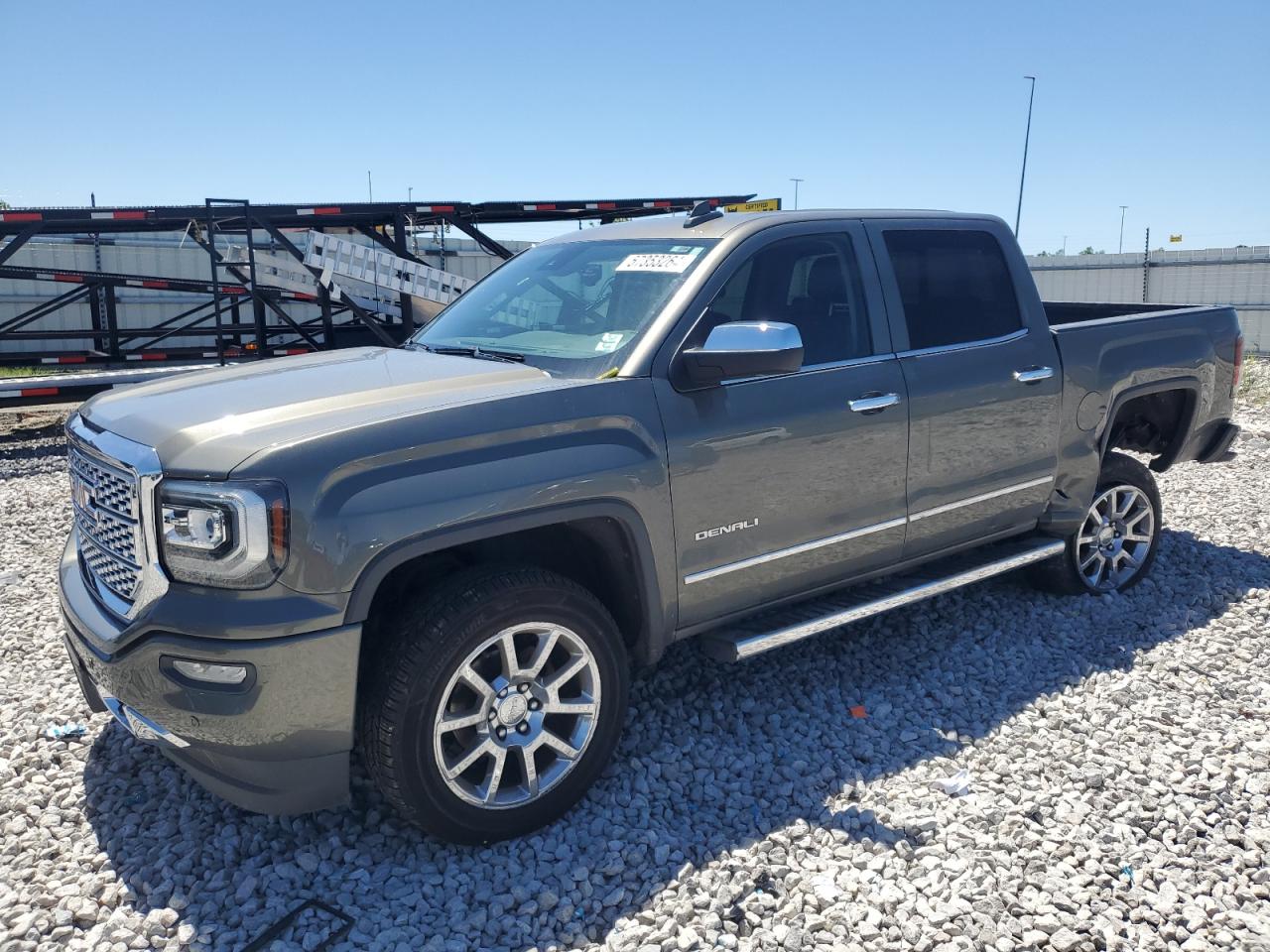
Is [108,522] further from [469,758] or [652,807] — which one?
[652,807]

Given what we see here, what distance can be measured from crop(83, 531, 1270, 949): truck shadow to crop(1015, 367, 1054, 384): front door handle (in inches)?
48.5

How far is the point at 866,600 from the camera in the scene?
3.90 m

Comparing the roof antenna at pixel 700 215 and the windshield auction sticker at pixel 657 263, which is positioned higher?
the roof antenna at pixel 700 215

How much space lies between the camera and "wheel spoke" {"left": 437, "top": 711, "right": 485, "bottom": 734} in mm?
2896

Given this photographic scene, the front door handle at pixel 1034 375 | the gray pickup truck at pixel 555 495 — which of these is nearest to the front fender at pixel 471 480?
the gray pickup truck at pixel 555 495

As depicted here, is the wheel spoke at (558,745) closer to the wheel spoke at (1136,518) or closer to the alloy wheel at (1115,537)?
the alloy wheel at (1115,537)

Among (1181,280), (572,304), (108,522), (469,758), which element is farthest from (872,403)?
(1181,280)

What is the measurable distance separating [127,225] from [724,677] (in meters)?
9.43

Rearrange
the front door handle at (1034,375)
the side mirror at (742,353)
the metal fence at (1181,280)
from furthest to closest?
the metal fence at (1181,280)
the front door handle at (1034,375)
the side mirror at (742,353)

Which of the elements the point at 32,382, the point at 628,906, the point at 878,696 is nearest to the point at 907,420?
the point at 878,696

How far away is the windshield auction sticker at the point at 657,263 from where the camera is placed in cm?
361

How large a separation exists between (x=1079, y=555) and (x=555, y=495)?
10.7 feet

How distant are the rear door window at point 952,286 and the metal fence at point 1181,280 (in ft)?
54.3

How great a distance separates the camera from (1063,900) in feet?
9.18
